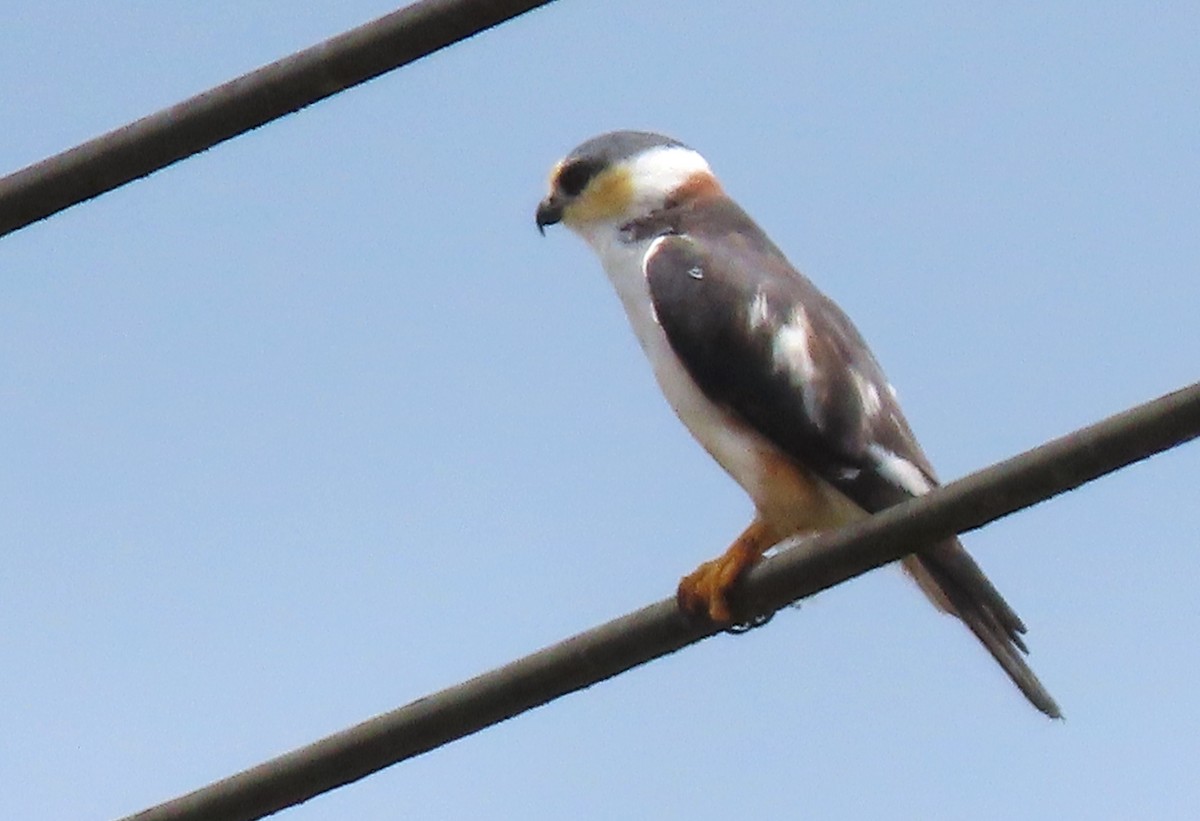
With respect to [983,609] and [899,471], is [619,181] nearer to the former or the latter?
[899,471]

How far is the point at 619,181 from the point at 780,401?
1.60 m

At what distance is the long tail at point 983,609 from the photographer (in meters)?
4.73

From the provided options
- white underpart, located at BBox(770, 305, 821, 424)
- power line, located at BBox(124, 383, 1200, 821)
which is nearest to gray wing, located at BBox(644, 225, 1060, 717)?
white underpart, located at BBox(770, 305, 821, 424)

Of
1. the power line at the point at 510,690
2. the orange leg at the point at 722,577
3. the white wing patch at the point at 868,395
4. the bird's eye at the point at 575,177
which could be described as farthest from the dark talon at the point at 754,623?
the bird's eye at the point at 575,177

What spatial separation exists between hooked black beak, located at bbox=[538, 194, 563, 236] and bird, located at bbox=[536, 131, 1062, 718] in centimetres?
72

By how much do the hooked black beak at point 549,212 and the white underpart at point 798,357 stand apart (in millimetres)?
1478

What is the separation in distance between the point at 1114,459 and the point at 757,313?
8.38 ft

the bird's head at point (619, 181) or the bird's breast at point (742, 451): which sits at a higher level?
the bird's head at point (619, 181)

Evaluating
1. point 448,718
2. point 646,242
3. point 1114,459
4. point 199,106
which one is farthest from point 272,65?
point 646,242

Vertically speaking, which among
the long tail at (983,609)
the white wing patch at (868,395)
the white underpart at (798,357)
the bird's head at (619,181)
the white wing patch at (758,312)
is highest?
the bird's head at (619,181)

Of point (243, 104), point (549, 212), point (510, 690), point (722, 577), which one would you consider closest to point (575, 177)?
point (549, 212)

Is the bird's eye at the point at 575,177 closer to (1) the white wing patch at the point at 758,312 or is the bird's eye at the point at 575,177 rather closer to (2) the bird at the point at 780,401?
(2) the bird at the point at 780,401

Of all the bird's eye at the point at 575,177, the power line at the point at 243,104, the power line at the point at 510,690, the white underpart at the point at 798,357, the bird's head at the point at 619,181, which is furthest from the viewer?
the bird's eye at the point at 575,177

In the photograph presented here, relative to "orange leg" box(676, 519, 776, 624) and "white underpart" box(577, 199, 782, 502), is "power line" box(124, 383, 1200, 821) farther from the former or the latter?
"white underpart" box(577, 199, 782, 502)
